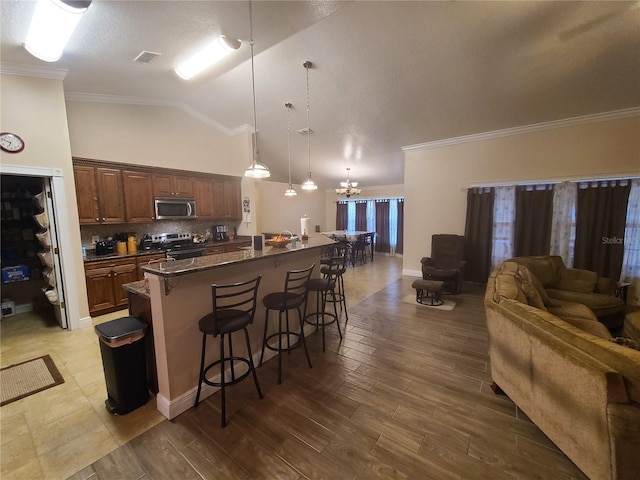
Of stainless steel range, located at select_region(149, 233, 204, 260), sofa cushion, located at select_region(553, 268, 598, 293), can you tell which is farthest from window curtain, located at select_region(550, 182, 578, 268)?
stainless steel range, located at select_region(149, 233, 204, 260)

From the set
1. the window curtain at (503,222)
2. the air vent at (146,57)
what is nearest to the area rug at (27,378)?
the air vent at (146,57)

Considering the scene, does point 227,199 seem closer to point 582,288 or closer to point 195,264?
point 195,264

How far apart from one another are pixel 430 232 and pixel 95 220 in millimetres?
5990

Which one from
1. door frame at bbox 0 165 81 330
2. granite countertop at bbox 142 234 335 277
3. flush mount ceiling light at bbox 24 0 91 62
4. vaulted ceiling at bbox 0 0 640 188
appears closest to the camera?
granite countertop at bbox 142 234 335 277

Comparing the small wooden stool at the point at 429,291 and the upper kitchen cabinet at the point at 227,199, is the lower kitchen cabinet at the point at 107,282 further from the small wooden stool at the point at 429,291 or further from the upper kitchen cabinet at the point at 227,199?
the small wooden stool at the point at 429,291

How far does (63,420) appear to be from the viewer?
1.96m

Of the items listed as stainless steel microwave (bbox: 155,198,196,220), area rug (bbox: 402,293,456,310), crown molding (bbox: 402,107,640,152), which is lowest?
area rug (bbox: 402,293,456,310)

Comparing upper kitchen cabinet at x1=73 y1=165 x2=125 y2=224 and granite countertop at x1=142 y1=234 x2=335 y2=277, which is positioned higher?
upper kitchen cabinet at x1=73 y1=165 x2=125 y2=224

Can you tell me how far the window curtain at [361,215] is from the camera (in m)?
9.48

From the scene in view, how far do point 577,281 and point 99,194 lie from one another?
268 inches

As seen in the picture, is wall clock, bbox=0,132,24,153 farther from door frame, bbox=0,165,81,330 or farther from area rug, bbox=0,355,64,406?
area rug, bbox=0,355,64,406

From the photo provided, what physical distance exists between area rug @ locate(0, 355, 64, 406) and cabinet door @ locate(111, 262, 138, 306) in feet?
4.15

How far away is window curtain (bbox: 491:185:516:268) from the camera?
475 centimetres

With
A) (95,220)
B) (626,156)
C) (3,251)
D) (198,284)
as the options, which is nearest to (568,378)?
(198,284)
